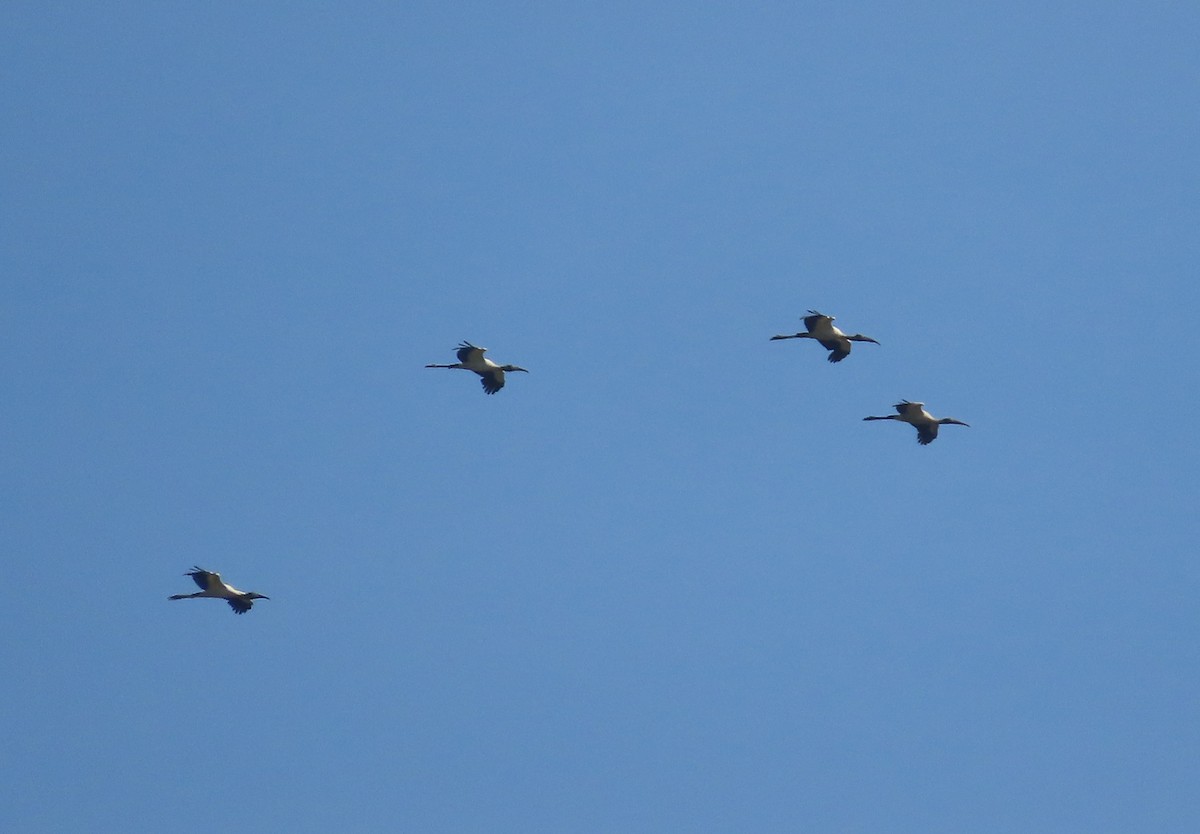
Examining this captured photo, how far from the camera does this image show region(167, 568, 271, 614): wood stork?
7731 centimetres

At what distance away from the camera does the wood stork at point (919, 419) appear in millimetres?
76938

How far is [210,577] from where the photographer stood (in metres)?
77.4

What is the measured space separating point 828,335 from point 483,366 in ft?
34.8

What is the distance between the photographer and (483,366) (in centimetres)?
7788

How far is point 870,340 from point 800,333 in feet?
11.1

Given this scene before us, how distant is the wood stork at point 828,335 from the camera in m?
74.9

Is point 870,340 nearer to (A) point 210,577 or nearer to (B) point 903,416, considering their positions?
(B) point 903,416

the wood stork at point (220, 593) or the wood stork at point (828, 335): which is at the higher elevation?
the wood stork at point (828, 335)

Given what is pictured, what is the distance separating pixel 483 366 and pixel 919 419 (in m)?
13.3

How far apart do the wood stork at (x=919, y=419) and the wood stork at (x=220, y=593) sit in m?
20.1

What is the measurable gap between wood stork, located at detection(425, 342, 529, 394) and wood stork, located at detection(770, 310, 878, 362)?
9.63 meters

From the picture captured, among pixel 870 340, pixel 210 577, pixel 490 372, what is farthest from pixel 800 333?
pixel 210 577

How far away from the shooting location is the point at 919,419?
7719 cm

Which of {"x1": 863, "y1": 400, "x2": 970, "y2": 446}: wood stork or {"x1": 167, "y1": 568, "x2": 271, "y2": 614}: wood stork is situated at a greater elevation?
{"x1": 863, "y1": 400, "x2": 970, "y2": 446}: wood stork
